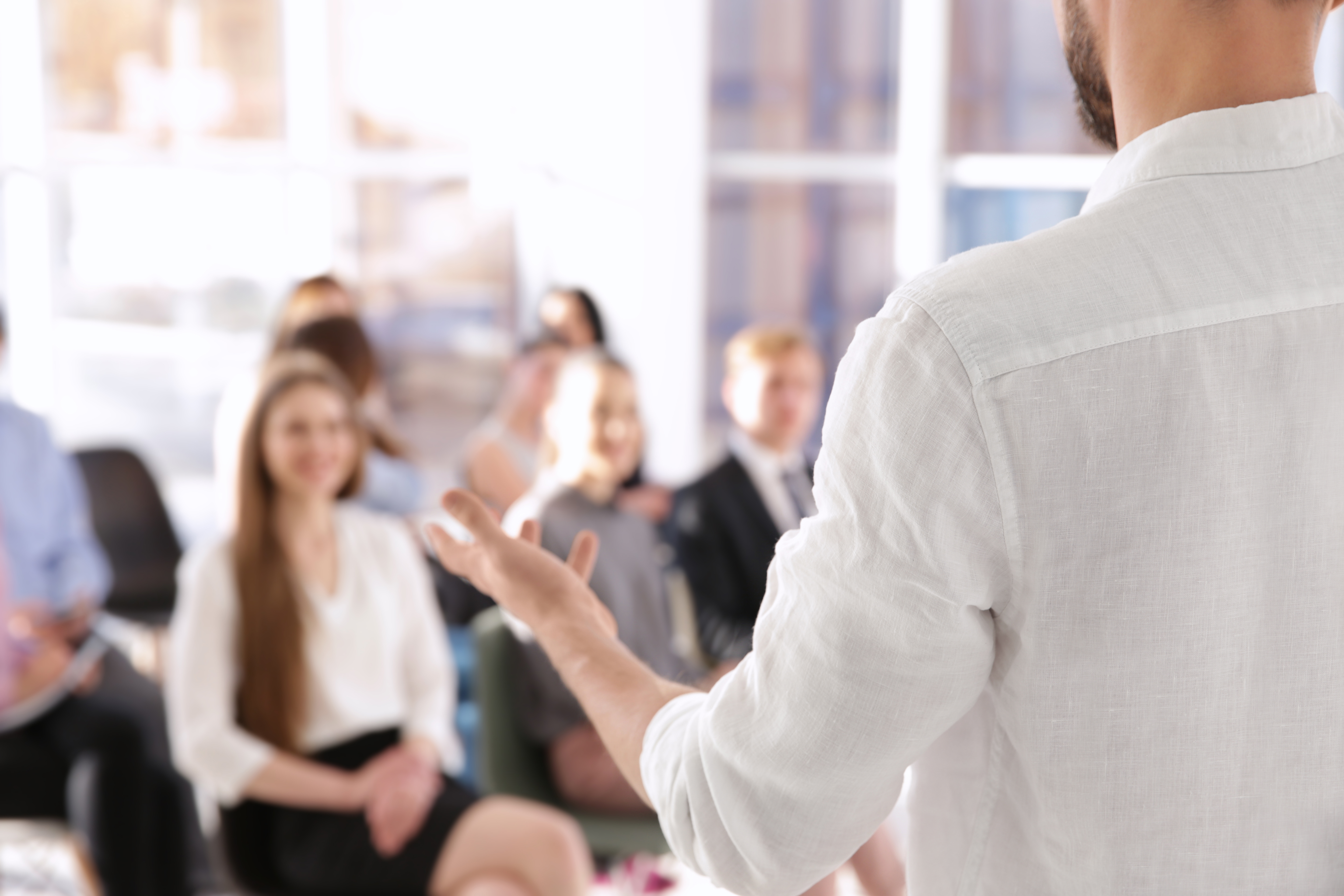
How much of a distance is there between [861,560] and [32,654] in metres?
2.88

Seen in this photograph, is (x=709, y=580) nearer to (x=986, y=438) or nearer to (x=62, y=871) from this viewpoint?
(x=62, y=871)

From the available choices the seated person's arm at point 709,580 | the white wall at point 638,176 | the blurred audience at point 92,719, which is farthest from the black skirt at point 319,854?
the white wall at point 638,176

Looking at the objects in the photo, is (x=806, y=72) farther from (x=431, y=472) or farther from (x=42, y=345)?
(x=42, y=345)

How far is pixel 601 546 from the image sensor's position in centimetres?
312

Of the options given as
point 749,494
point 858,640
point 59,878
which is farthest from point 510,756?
point 858,640

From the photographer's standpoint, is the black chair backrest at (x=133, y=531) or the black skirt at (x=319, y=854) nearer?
the black skirt at (x=319, y=854)

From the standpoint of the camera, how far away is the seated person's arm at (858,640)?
2.39ft

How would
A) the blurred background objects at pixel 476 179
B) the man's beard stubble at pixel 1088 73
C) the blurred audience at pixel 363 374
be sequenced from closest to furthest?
the man's beard stubble at pixel 1088 73
the blurred audience at pixel 363 374
the blurred background objects at pixel 476 179

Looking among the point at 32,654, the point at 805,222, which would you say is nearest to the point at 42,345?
the point at 32,654

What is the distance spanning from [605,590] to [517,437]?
129 centimetres

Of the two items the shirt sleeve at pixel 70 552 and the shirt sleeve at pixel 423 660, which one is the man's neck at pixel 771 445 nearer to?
the shirt sleeve at pixel 423 660

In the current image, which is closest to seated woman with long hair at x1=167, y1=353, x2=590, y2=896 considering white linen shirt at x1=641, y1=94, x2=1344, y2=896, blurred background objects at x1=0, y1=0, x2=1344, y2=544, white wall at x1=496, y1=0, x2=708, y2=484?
white linen shirt at x1=641, y1=94, x2=1344, y2=896

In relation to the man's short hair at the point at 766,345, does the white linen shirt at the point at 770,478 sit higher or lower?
lower

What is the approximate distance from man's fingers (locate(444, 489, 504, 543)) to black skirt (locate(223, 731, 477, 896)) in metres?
1.89
